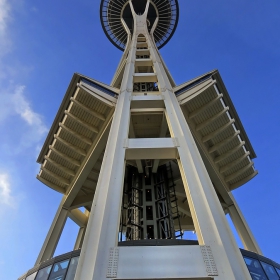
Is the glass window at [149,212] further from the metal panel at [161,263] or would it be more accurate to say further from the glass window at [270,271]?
the metal panel at [161,263]

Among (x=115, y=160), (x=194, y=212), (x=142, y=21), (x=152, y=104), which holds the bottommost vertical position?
(x=194, y=212)

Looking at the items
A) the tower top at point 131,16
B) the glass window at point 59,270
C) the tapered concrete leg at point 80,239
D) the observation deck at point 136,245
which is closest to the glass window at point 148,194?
the tapered concrete leg at point 80,239

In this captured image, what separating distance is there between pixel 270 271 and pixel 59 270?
814 centimetres

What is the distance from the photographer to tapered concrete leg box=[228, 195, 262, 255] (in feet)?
56.0

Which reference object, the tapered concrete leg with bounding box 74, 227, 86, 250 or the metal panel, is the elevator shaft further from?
the metal panel

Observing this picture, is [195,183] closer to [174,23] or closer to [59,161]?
[59,161]

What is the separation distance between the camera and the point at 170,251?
735cm

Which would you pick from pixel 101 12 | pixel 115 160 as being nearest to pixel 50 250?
pixel 115 160

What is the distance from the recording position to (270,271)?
10633mm

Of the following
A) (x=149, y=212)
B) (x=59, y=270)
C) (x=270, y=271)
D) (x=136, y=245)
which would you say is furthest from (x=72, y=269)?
(x=149, y=212)

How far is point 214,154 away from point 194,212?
12.6 m

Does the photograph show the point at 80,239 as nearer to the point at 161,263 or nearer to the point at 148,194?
the point at 148,194

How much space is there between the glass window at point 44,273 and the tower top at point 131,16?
36139mm

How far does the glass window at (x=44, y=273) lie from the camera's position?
10.8 m
